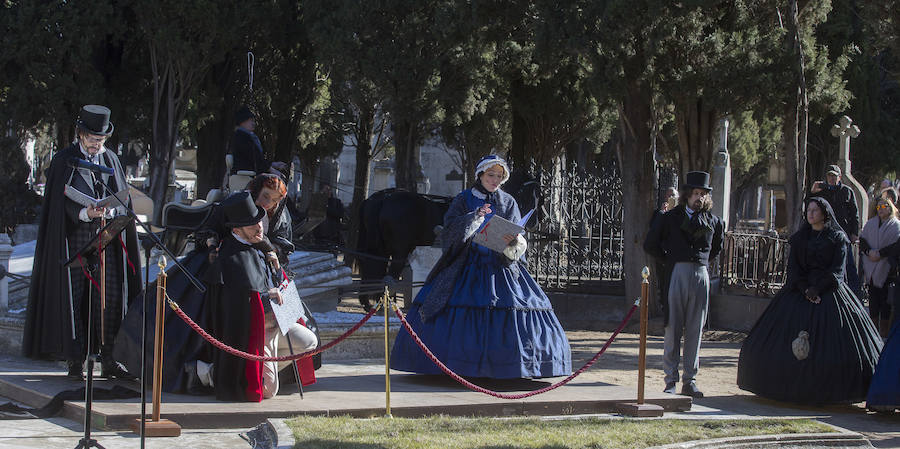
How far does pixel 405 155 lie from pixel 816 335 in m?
13.3

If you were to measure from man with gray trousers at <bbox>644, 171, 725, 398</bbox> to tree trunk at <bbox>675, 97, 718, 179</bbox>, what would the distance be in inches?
247

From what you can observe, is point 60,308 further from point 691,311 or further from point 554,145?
point 554,145

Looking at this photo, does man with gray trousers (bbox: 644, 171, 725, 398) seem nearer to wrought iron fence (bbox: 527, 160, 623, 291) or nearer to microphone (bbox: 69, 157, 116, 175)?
microphone (bbox: 69, 157, 116, 175)

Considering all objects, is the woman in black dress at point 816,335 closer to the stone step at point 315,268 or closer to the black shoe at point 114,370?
the black shoe at point 114,370

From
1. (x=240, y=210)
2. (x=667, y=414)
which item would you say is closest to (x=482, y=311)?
(x=667, y=414)

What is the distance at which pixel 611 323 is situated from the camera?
16.4m

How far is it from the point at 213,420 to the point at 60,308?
1.91m

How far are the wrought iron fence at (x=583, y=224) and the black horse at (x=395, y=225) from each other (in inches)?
69.0

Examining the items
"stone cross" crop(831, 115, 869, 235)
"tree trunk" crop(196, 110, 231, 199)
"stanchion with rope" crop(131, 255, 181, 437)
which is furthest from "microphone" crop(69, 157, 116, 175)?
"tree trunk" crop(196, 110, 231, 199)

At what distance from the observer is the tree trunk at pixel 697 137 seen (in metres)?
15.6

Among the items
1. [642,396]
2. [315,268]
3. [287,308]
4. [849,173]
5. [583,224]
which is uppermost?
[849,173]

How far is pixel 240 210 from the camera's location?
7691 millimetres

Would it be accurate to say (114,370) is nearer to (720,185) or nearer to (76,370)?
(76,370)

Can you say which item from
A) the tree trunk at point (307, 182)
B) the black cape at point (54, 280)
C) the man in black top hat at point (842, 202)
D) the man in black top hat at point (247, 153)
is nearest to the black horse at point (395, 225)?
the man in black top hat at point (247, 153)
